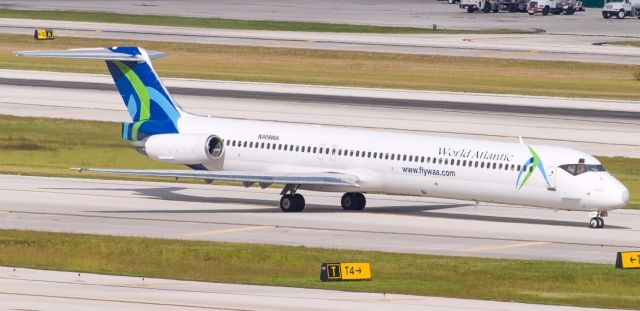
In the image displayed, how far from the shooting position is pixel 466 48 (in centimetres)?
11631

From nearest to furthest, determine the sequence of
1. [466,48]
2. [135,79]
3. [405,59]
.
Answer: [135,79]
[405,59]
[466,48]

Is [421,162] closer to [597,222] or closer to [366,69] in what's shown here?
[597,222]

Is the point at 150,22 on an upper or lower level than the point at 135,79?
lower

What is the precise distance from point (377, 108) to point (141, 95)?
28.4 meters

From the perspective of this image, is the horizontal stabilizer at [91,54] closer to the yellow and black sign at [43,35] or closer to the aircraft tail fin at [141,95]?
the aircraft tail fin at [141,95]

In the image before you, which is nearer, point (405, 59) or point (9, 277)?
point (9, 277)

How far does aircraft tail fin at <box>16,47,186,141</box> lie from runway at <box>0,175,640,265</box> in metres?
2.52

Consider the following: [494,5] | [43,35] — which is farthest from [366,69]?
[494,5]

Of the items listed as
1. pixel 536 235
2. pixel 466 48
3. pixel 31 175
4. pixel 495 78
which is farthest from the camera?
pixel 466 48

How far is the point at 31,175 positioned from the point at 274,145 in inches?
478

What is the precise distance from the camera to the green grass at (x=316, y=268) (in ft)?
114

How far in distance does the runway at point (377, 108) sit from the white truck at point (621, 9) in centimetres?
8043

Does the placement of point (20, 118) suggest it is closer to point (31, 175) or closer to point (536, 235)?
point (31, 175)

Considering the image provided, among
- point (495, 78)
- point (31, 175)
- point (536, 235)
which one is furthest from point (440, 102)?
point (536, 235)
